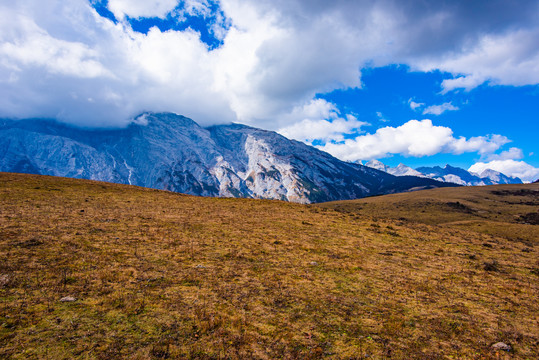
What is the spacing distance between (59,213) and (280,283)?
2290 cm

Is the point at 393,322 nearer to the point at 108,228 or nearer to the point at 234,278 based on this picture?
the point at 234,278

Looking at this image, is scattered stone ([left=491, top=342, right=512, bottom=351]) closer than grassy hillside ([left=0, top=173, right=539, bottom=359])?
No

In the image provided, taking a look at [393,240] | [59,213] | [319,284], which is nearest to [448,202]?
[393,240]

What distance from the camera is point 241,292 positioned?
38.3ft

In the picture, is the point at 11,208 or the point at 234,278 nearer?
the point at 234,278

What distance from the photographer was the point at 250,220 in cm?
2986

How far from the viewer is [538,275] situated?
1803 centimetres

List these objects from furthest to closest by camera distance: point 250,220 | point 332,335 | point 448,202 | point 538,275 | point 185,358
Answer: point 448,202
point 250,220
point 538,275
point 332,335
point 185,358

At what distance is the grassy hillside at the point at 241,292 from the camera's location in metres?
7.99

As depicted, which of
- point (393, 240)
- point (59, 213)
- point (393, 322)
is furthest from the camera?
point (393, 240)

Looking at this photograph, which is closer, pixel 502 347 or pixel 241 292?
pixel 502 347

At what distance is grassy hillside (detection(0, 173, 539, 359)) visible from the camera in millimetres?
7988

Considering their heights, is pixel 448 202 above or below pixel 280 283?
above

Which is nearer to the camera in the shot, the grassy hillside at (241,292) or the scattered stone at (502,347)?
the grassy hillside at (241,292)
